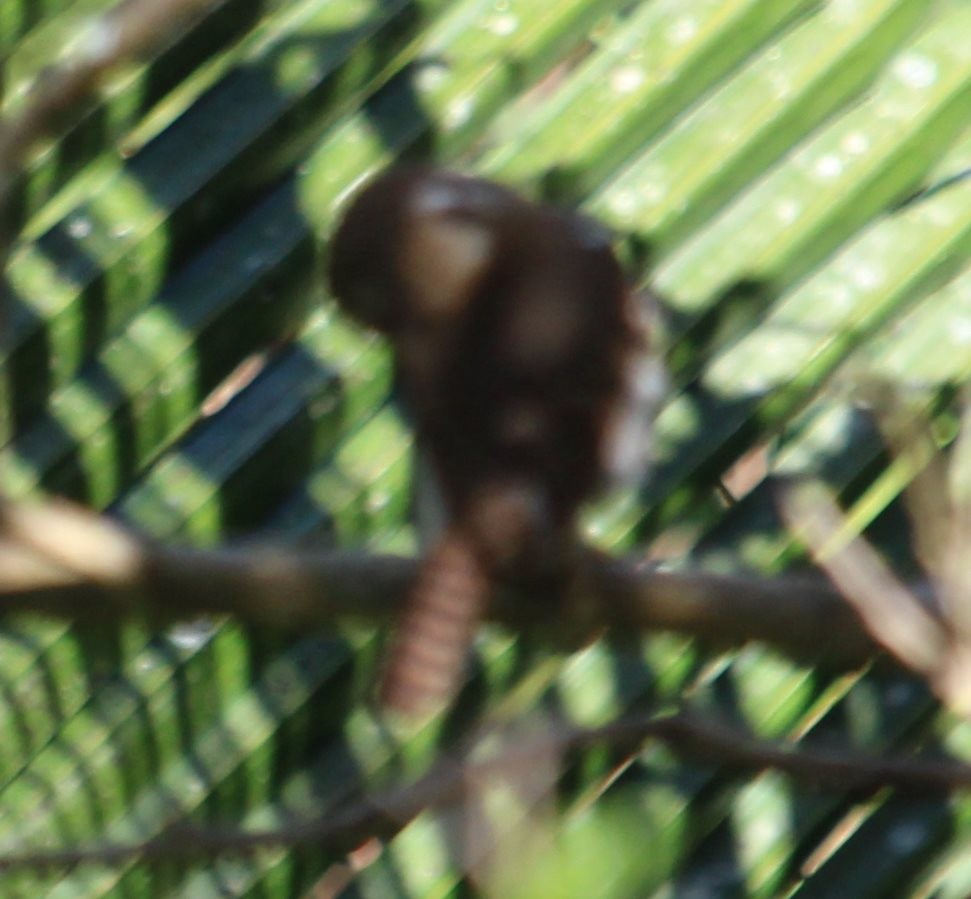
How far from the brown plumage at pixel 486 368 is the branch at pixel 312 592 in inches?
2.1

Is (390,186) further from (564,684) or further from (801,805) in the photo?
(801,805)

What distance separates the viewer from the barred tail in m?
1.70

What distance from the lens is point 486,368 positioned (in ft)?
6.38

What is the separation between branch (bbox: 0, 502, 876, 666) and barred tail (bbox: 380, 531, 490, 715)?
0.11 ft

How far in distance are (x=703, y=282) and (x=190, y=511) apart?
0.78m

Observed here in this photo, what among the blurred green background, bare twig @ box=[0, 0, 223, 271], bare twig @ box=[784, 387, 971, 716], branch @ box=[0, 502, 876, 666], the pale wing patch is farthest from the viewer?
the blurred green background

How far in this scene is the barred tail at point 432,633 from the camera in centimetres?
170

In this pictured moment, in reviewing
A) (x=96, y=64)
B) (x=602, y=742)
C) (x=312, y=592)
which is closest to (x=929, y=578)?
(x=602, y=742)

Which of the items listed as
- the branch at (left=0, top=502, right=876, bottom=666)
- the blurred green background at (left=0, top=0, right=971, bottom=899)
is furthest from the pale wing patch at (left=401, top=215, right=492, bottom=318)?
the branch at (left=0, top=502, right=876, bottom=666)

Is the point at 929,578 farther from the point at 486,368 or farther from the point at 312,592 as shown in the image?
the point at 312,592

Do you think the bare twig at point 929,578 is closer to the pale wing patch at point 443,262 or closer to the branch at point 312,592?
the branch at point 312,592

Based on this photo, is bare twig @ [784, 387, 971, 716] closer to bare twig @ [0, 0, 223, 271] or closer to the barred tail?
the barred tail

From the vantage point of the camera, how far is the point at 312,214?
2512mm

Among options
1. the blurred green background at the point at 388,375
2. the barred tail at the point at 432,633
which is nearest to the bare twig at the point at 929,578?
the blurred green background at the point at 388,375
